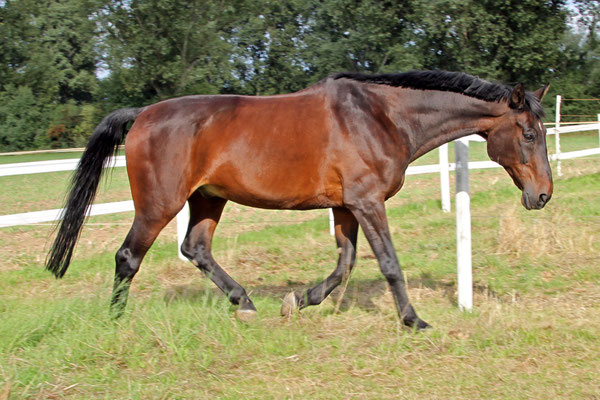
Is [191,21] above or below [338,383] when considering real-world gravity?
above

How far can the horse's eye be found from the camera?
184 inches

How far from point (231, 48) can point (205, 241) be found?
35327mm

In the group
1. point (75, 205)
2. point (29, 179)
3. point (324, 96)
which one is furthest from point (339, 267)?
point (29, 179)

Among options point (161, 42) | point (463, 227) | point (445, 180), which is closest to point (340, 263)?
point (463, 227)

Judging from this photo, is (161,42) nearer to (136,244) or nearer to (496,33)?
(496,33)

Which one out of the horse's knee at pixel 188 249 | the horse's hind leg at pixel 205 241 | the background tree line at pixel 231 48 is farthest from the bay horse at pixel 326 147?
the background tree line at pixel 231 48

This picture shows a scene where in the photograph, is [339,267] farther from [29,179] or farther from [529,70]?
[529,70]

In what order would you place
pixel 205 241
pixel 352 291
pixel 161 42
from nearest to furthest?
1. pixel 205 241
2. pixel 352 291
3. pixel 161 42

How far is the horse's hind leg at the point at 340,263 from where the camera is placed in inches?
198

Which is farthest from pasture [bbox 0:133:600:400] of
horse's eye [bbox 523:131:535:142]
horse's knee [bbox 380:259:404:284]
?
horse's eye [bbox 523:131:535:142]

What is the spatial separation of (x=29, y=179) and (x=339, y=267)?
49.7 ft

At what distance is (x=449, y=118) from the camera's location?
4.86 meters

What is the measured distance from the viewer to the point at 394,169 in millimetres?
4707

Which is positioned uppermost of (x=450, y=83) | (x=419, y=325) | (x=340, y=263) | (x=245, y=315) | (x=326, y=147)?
(x=450, y=83)
